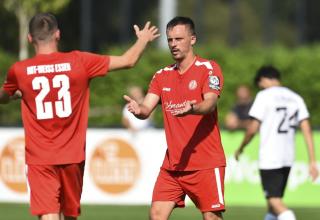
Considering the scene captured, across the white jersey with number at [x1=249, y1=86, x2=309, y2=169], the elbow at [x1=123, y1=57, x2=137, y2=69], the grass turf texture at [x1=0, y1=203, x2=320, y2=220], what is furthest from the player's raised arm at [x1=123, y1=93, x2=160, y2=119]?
the grass turf texture at [x1=0, y1=203, x2=320, y2=220]

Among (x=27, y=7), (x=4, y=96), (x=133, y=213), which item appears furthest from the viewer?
(x=27, y=7)

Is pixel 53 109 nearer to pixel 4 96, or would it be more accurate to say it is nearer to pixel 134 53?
pixel 4 96

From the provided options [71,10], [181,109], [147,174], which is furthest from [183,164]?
[71,10]

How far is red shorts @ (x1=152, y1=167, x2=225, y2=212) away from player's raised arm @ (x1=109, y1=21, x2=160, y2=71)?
1.13 m

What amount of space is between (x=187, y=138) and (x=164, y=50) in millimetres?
16909

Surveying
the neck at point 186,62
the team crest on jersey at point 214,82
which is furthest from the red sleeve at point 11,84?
the team crest on jersey at point 214,82

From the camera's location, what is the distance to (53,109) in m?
9.43

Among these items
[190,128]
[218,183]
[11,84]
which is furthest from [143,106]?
[11,84]

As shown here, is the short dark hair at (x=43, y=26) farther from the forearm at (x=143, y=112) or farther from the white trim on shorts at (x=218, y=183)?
the white trim on shorts at (x=218, y=183)

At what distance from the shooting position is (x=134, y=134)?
18.2m

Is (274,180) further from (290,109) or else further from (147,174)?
(147,174)

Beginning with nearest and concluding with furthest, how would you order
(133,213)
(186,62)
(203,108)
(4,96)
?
(203,108) < (4,96) < (186,62) < (133,213)

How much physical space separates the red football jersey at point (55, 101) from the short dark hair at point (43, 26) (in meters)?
0.19

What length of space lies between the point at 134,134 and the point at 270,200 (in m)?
5.62
